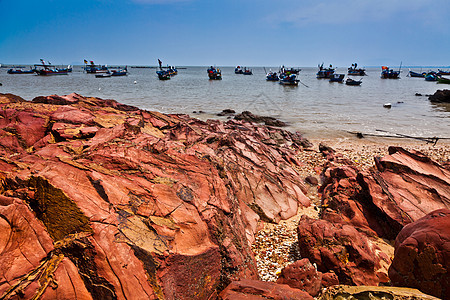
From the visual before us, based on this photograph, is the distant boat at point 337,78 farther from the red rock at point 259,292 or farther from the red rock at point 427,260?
the red rock at point 259,292

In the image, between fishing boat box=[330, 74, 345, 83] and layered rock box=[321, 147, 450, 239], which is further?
fishing boat box=[330, 74, 345, 83]

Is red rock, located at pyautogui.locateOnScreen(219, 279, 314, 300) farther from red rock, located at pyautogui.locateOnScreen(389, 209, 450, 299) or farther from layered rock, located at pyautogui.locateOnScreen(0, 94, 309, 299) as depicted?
red rock, located at pyautogui.locateOnScreen(389, 209, 450, 299)

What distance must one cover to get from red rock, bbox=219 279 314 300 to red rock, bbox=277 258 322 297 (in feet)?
2.91

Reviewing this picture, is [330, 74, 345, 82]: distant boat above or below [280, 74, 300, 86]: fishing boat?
above

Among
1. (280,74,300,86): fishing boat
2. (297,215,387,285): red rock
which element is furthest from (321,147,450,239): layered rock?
(280,74,300,86): fishing boat

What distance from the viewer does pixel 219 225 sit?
4992 millimetres

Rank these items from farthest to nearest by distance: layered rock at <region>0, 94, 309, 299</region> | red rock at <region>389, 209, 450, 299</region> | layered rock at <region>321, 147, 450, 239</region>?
layered rock at <region>321, 147, 450, 239</region> → red rock at <region>389, 209, 450, 299</region> → layered rock at <region>0, 94, 309, 299</region>

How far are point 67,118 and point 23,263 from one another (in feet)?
27.0

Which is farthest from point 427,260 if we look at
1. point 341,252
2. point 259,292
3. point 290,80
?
point 290,80

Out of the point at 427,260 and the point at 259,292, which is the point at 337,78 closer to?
the point at 427,260

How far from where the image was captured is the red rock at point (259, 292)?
3551 millimetres

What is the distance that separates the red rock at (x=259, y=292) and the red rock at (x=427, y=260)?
208cm

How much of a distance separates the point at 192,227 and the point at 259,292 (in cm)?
166

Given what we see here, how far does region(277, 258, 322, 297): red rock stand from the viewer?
458 centimetres
